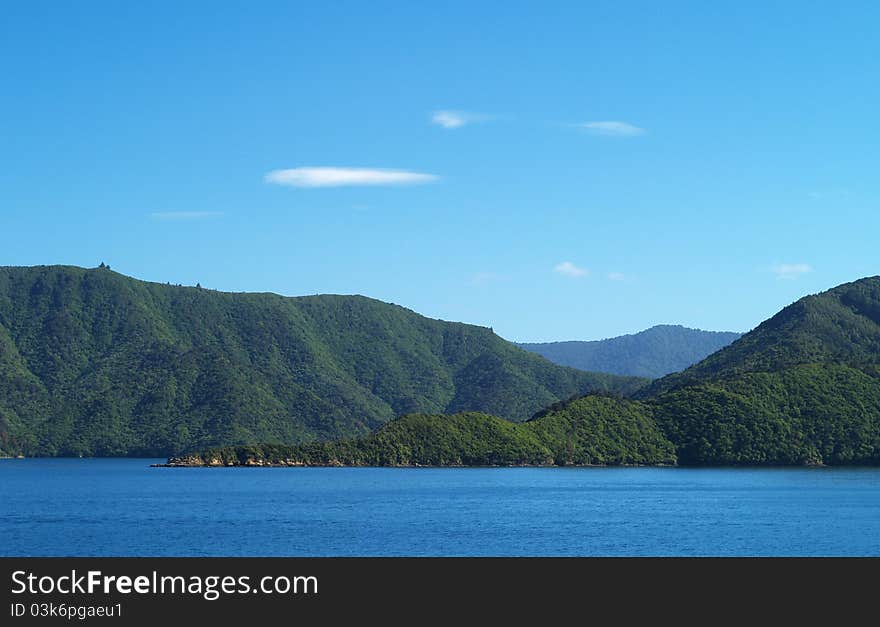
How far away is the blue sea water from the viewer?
95.3m

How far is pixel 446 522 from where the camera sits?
119688 millimetres

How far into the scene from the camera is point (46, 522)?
12331cm

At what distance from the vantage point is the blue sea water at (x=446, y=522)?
95.3 m
